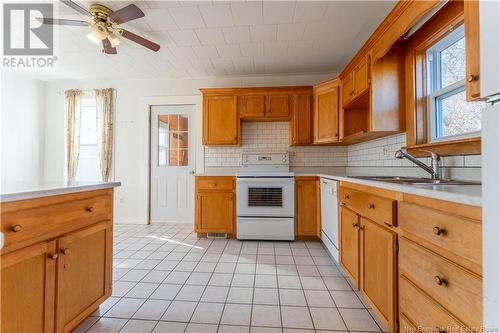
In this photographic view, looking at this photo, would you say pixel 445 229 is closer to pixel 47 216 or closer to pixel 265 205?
pixel 47 216

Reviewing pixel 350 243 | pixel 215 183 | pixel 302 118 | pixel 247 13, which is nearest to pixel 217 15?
pixel 247 13

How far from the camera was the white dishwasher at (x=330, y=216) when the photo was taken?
2357mm

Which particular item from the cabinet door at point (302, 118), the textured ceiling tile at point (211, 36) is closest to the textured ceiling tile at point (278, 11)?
the textured ceiling tile at point (211, 36)

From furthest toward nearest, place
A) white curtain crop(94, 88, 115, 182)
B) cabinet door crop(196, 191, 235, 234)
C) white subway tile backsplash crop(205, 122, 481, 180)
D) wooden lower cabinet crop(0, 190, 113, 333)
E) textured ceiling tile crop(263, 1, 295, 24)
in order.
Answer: white curtain crop(94, 88, 115, 182)
white subway tile backsplash crop(205, 122, 481, 180)
cabinet door crop(196, 191, 235, 234)
textured ceiling tile crop(263, 1, 295, 24)
wooden lower cabinet crop(0, 190, 113, 333)

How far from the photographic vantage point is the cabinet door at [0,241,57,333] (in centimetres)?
94

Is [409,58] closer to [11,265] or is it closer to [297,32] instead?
[297,32]

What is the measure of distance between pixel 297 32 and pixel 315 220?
2.33 metres

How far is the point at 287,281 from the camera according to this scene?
208 cm

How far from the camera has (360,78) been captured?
245cm

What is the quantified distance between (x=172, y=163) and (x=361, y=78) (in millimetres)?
3158

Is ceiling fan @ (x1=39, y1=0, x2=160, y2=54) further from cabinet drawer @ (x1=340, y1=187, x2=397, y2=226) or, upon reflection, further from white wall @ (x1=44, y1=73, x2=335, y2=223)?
cabinet drawer @ (x1=340, y1=187, x2=397, y2=226)

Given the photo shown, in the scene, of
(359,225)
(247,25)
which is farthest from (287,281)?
(247,25)

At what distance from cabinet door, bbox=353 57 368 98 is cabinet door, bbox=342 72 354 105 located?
106 mm

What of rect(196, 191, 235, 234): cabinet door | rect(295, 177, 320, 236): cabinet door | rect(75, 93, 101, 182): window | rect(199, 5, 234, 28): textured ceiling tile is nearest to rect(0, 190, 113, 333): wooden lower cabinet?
rect(196, 191, 235, 234): cabinet door
